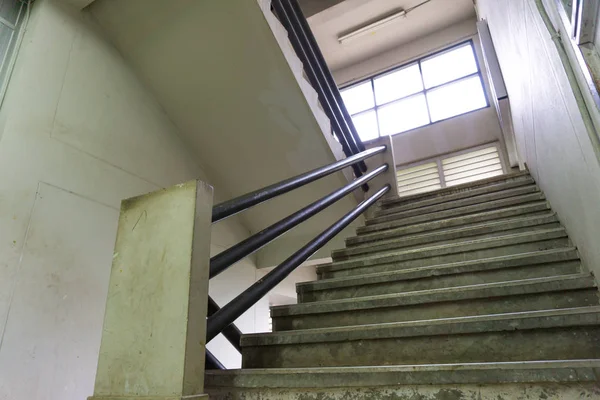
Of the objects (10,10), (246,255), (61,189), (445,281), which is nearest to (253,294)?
(246,255)

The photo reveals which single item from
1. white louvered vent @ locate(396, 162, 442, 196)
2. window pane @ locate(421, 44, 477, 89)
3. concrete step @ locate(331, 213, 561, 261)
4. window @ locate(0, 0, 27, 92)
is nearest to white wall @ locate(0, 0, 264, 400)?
window @ locate(0, 0, 27, 92)

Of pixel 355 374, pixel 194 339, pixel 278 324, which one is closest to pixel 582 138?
pixel 355 374

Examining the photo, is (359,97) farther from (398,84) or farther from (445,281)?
(445,281)

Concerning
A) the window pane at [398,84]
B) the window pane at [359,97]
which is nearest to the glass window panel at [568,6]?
the window pane at [398,84]

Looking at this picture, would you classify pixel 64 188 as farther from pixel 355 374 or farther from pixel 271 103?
pixel 355 374

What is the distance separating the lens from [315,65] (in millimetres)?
2754

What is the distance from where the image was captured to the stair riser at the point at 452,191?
2.77m

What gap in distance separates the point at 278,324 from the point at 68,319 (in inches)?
49.1

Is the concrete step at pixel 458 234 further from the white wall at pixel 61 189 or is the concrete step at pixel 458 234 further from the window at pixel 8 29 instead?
the window at pixel 8 29

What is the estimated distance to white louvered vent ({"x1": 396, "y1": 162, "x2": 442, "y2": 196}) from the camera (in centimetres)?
500

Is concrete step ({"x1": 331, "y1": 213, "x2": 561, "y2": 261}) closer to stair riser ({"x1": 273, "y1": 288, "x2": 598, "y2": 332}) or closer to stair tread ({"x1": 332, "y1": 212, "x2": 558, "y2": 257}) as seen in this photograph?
stair tread ({"x1": 332, "y1": 212, "x2": 558, "y2": 257})

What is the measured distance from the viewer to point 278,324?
1630 mm

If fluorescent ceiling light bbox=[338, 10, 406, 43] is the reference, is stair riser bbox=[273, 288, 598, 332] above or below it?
below

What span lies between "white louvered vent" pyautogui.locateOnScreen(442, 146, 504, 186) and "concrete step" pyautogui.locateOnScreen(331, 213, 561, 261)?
110 inches
